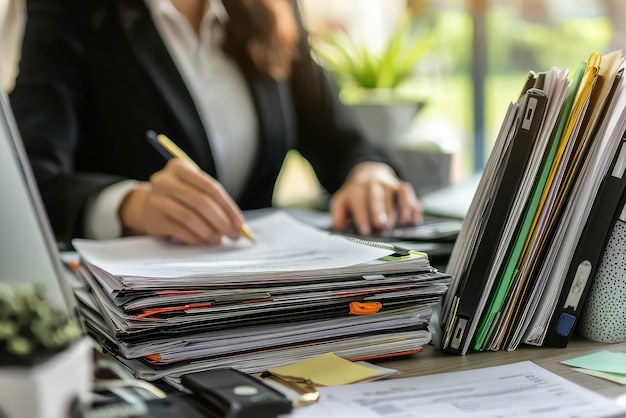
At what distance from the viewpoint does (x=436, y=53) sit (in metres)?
3.24

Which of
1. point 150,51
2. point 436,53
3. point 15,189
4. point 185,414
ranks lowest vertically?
point 185,414

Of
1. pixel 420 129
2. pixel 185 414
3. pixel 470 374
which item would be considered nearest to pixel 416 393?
pixel 470 374

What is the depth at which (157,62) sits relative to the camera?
1.43m

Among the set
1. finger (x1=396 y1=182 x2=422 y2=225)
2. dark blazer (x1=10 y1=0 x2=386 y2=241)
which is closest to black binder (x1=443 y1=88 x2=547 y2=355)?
finger (x1=396 y1=182 x2=422 y2=225)

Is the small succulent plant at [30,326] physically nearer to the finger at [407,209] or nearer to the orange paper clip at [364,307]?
the orange paper clip at [364,307]

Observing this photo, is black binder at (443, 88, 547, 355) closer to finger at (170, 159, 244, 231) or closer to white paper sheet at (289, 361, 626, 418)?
white paper sheet at (289, 361, 626, 418)

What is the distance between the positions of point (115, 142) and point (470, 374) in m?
1.06

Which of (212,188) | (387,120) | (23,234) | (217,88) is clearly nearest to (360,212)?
(212,188)

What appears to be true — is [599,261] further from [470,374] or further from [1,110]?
[1,110]

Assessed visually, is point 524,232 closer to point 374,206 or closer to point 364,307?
point 364,307

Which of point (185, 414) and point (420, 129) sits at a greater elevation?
point (420, 129)

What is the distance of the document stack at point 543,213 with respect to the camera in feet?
2.16

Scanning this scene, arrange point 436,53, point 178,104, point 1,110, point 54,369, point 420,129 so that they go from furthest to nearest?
point 436,53 → point 420,129 → point 178,104 → point 1,110 → point 54,369

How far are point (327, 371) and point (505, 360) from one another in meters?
0.17
